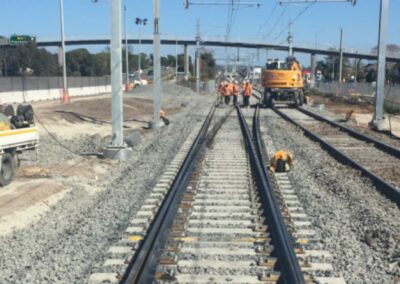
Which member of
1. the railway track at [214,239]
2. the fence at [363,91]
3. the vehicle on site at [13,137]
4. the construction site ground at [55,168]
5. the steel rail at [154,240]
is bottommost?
the fence at [363,91]

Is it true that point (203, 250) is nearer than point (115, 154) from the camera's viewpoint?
Yes

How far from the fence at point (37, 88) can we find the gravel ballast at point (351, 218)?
108ft

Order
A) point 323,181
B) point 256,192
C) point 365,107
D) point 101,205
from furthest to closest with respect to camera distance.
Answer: point 365,107
point 323,181
point 256,192
point 101,205

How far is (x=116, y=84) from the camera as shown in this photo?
15992 mm

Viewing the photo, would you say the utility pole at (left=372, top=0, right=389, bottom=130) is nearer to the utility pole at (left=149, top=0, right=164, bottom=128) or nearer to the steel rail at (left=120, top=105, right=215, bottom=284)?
the utility pole at (left=149, top=0, right=164, bottom=128)

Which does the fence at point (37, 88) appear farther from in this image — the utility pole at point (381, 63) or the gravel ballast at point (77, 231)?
the gravel ballast at point (77, 231)

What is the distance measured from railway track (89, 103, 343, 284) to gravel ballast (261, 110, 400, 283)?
30cm

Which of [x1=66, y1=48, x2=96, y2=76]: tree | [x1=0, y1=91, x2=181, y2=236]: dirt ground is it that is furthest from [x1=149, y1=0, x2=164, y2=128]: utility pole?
[x1=66, y1=48, x2=96, y2=76]: tree

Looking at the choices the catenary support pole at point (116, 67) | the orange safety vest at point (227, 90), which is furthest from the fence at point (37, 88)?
the catenary support pole at point (116, 67)

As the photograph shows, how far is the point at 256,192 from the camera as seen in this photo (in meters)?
11.2

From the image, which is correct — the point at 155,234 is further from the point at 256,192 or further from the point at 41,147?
the point at 41,147

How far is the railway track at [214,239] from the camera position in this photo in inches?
260

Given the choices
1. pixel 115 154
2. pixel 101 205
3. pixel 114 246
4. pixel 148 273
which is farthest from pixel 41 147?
pixel 148 273

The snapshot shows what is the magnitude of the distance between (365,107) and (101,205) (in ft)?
131
